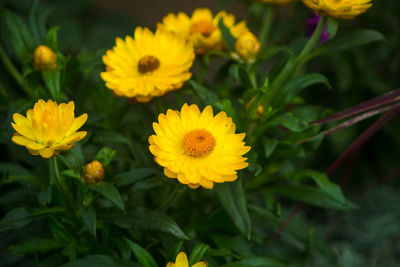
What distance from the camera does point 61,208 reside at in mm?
830

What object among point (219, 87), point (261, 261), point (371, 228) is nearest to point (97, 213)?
point (261, 261)

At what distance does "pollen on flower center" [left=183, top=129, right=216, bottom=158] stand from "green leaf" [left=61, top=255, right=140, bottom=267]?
0.69 ft

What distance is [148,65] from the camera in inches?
35.0

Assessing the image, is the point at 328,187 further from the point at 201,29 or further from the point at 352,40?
the point at 201,29

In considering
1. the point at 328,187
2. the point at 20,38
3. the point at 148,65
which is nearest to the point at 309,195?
the point at 328,187

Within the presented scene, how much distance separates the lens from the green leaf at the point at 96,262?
751 millimetres

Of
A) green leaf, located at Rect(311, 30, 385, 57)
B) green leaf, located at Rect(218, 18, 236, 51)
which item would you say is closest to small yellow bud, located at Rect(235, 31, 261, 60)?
green leaf, located at Rect(218, 18, 236, 51)

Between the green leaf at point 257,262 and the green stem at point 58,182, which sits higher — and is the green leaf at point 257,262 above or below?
below

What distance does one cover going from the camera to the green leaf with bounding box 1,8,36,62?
97 centimetres

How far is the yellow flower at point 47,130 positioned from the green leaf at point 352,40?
508 mm

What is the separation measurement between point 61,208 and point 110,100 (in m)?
0.31

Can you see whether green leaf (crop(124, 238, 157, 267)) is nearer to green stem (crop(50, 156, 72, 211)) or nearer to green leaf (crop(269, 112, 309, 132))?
green stem (crop(50, 156, 72, 211))

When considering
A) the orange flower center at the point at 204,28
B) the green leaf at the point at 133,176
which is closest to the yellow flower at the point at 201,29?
the orange flower center at the point at 204,28

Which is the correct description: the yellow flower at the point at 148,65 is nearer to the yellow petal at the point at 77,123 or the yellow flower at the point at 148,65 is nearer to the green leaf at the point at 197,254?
the yellow petal at the point at 77,123
